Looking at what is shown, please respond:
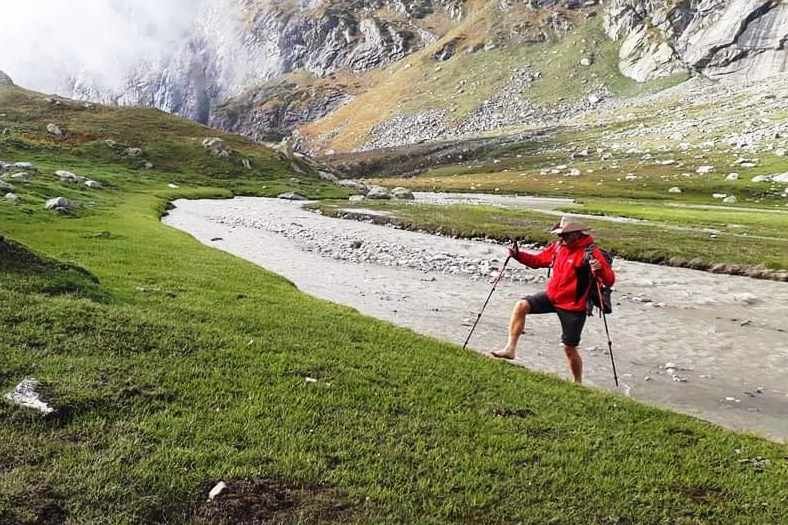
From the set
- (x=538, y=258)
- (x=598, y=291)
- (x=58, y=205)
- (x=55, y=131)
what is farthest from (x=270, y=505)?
(x=55, y=131)

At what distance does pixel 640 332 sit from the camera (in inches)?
925

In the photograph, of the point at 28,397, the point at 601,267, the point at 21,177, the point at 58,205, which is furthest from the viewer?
the point at 21,177

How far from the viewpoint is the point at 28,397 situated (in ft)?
31.7

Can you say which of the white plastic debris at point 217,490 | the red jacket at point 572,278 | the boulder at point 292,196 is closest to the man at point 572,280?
the red jacket at point 572,278

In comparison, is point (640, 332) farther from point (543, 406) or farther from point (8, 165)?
point (8, 165)

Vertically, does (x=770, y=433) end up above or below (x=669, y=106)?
below

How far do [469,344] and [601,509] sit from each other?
40.0 feet

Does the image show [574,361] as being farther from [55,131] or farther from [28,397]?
[55,131]

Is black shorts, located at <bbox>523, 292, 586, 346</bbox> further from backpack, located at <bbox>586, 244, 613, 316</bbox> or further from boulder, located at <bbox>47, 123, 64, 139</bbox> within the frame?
boulder, located at <bbox>47, 123, 64, 139</bbox>

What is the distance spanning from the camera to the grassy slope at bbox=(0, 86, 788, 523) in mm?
8320

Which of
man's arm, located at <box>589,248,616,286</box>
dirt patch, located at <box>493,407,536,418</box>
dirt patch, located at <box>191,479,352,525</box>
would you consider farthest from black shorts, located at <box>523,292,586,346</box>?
dirt patch, located at <box>191,479,352,525</box>

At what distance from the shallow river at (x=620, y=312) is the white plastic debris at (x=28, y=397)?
13.7 meters

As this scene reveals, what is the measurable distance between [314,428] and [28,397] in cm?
475

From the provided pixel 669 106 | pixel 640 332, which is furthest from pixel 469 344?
pixel 669 106
